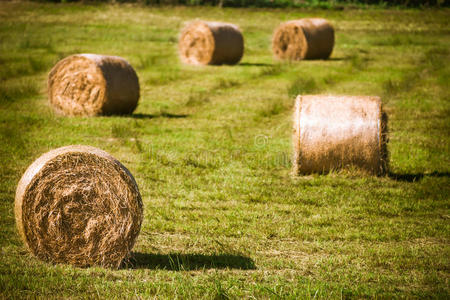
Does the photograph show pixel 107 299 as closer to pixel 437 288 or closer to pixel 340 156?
pixel 437 288

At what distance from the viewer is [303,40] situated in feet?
80.6

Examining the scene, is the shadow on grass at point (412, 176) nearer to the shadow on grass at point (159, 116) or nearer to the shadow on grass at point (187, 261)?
the shadow on grass at point (187, 261)

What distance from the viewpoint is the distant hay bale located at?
925 cm

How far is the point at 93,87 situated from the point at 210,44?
32.1 feet

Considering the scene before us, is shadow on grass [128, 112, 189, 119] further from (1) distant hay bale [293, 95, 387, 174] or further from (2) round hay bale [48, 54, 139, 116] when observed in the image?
(1) distant hay bale [293, 95, 387, 174]

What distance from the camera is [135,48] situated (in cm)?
2708

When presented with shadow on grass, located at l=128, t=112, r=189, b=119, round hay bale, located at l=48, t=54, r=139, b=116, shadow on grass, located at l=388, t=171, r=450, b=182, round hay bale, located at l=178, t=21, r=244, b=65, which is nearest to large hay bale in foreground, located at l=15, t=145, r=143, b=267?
shadow on grass, located at l=388, t=171, r=450, b=182

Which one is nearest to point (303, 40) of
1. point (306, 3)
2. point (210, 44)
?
point (210, 44)

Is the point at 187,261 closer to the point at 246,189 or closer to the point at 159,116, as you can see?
the point at 246,189

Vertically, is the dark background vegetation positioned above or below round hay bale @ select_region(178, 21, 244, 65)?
above

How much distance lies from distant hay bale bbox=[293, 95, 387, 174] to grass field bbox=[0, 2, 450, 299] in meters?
0.24

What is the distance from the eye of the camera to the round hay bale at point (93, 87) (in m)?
13.7

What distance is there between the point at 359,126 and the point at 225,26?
15634mm

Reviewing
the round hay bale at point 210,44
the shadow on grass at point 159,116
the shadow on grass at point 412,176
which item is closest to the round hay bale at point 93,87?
the shadow on grass at point 159,116
